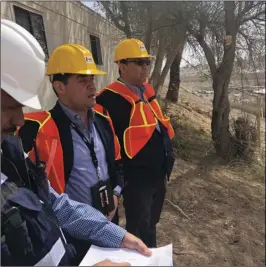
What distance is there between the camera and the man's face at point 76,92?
2.19m

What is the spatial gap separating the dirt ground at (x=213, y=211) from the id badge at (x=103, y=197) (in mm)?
2148

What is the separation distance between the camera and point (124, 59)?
10.4ft

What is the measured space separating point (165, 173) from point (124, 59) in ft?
3.58

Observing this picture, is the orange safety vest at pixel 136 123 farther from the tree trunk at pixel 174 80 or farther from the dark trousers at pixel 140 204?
the tree trunk at pixel 174 80

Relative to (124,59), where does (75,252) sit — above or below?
below

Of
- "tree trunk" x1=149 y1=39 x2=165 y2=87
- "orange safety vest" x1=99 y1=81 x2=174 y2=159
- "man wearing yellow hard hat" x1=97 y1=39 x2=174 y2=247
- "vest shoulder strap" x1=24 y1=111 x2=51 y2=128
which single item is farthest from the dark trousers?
"tree trunk" x1=149 y1=39 x2=165 y2=87

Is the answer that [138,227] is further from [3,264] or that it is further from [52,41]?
[52,41]

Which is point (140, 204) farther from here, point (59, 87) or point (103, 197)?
point (59, 87)

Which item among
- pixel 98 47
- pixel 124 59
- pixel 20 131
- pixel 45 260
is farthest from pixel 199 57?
pixel 45 260

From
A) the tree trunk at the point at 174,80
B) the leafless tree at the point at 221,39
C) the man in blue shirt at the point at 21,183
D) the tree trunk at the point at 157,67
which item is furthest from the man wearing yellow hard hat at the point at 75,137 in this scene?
the tree trunk at the point at 174,80

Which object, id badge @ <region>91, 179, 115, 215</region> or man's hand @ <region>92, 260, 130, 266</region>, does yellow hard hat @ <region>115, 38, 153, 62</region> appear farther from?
man's hand @ <region>92, 260, 130, 266</region>

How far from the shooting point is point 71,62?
7.11ft

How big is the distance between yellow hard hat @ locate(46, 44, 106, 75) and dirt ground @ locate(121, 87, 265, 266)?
9.02ft

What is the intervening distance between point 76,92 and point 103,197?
2.21 ft
